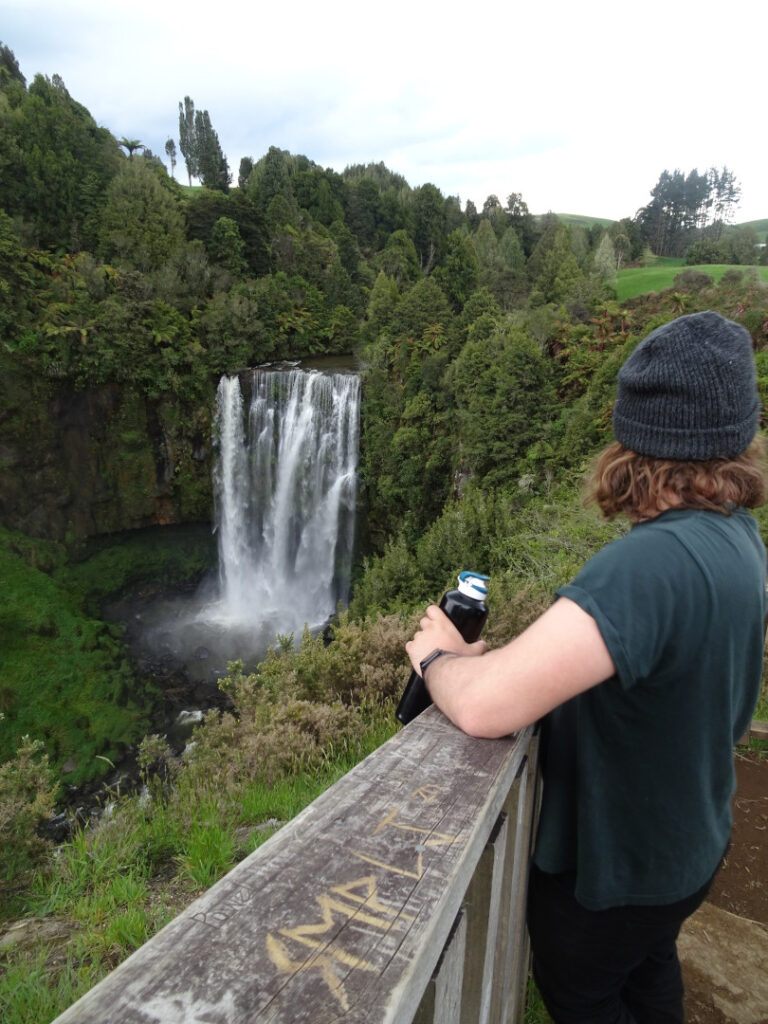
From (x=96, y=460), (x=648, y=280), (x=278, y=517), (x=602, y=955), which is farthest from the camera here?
(x=648, y=280)

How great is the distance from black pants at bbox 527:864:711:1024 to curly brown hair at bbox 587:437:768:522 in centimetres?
89

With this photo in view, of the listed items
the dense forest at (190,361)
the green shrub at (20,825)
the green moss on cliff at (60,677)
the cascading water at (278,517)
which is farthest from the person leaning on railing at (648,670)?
the cascading water at (278,517)

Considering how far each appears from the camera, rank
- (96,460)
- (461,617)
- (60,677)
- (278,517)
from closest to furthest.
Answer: (461,617), (60,677), (278,517), (96,460)

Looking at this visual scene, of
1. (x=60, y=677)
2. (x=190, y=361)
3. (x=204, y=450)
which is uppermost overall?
(x=190, y=361)

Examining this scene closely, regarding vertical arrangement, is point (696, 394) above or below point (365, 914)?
above

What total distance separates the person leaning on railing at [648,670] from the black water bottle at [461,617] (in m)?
0.15

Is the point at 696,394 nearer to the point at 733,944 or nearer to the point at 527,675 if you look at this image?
the point at 527,675

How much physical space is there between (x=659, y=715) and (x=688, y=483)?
479 mm

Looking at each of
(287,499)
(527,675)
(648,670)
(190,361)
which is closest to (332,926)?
(527,675)

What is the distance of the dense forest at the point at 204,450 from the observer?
4020 mm

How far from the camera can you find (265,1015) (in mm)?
624

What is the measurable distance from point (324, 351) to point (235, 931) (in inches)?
1118

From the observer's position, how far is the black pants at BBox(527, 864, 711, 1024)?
132 cm

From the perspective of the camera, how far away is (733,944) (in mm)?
2332
